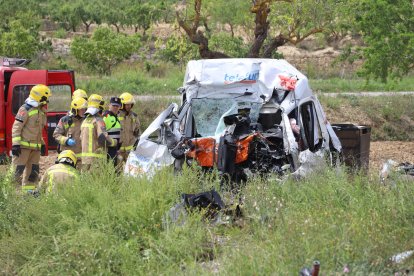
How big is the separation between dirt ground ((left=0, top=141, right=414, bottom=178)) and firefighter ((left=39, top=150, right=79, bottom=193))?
17.7 feet

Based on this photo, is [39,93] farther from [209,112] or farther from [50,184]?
[50,184]

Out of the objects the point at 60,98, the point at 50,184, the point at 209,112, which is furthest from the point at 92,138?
the point at 60,98

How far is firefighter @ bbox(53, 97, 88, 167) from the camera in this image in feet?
38.4

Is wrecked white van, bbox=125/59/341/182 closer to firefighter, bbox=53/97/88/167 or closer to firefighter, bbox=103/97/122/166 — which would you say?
firefighter, bbox=103/97/122/166

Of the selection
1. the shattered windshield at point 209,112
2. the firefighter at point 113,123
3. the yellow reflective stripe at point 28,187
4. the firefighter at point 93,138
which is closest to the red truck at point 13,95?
the yellow reflective stripe at point 28,187

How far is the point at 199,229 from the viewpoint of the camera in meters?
7.41

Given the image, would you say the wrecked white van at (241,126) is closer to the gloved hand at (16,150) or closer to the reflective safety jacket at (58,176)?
the reflective safety jacket at (58,176)

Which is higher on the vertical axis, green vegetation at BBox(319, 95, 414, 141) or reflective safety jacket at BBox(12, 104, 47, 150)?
reflective safety jacket at BBox(12, 104, 47, 150)

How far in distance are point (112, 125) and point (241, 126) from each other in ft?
7.16

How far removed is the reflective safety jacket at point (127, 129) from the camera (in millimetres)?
12453

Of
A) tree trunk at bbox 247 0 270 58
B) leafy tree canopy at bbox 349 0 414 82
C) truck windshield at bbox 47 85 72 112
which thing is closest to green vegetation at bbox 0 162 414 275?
truck windshield at bbox 47 85 72 112

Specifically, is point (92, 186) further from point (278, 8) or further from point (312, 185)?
point (278, 8)

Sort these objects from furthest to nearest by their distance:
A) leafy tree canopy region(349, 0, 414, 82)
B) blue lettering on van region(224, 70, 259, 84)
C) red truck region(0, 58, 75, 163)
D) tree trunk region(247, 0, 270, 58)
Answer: leafy tree canopy region(349, 0, 414, 82)
tree trunk region(247, 0, 270, 58)
red truck region(0, 58, 75, 163)
blue lettering on van region(224, 70, 259, 84)

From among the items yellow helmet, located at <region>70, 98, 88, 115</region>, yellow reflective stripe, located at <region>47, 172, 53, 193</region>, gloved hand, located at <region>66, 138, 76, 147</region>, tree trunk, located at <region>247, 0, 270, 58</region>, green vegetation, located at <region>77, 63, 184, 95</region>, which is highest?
tree trunk, located at <region>247, 0, 270, 58</region>
